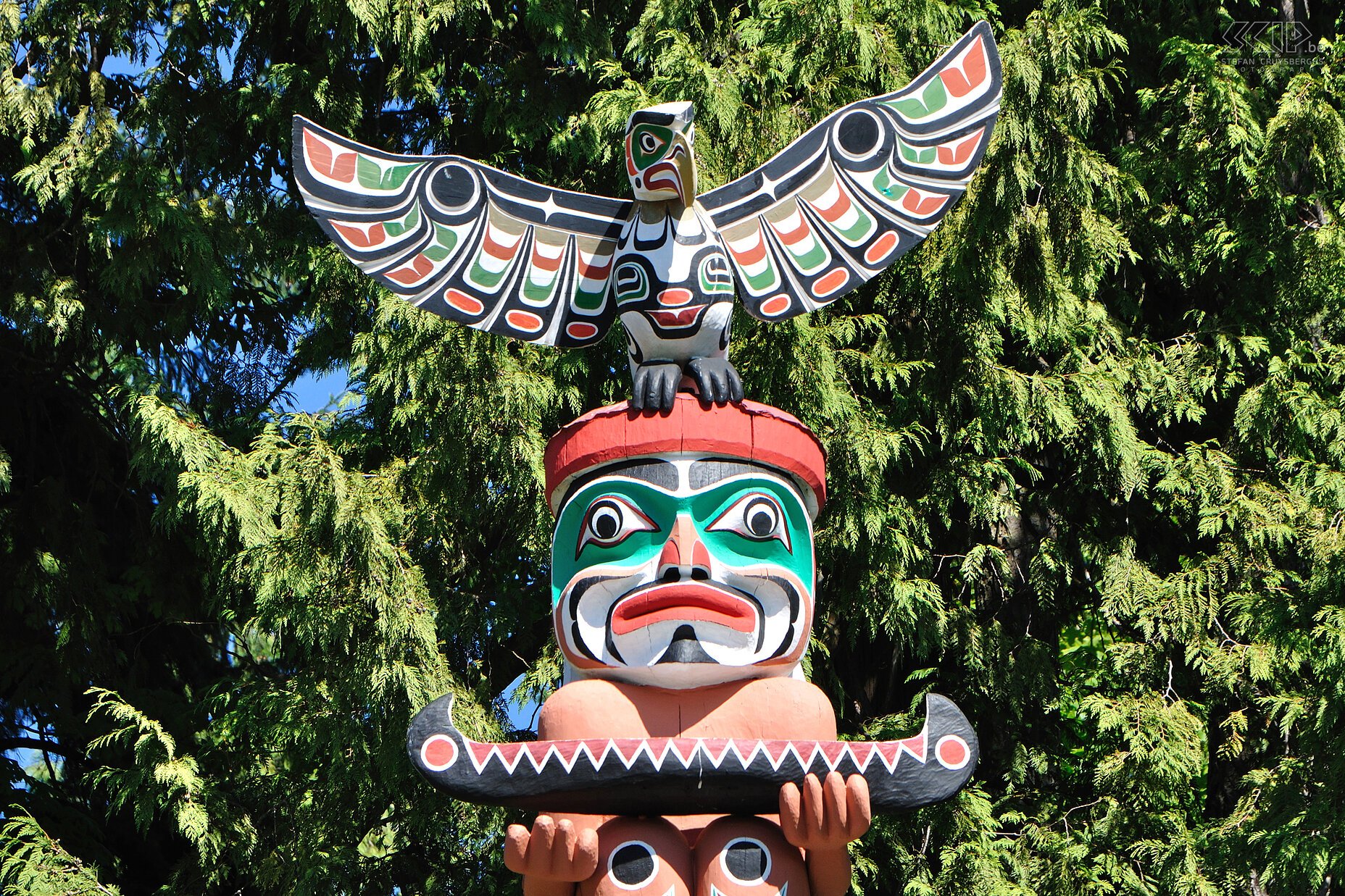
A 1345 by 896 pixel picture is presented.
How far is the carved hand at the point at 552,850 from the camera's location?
153 inches

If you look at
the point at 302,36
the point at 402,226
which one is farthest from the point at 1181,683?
the point at 302,36

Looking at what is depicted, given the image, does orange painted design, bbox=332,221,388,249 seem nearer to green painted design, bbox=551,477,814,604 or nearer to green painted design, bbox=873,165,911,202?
green painted design, bbox=551,477,814,604

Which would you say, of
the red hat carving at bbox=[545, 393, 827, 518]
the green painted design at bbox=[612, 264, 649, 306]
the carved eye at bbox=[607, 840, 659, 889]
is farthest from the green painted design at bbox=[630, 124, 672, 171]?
the carved eye at bbox=[607, 840, 659, 889]

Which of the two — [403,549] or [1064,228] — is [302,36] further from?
[1064,228]

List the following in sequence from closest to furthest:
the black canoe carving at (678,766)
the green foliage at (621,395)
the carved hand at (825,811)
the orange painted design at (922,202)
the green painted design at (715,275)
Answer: the carved hand at (825,811) → the black canoe carving at (678,766) → the green painted design at (715,275) → the orange painted design at (922,202) → the green foliage at (621,395)

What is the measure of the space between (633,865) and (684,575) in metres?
0.85

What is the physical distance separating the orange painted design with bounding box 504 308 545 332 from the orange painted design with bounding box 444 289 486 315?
0.34 feet

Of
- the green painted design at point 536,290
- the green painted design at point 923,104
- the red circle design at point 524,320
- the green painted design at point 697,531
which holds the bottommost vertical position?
the green painted design at point 697,531

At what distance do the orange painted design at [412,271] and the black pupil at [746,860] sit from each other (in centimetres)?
228

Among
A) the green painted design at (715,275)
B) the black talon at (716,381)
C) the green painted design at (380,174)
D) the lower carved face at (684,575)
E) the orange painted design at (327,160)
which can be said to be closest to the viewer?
the lower carved face at (684,575)

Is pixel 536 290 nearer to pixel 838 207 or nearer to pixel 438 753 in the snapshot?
pixel 838 207

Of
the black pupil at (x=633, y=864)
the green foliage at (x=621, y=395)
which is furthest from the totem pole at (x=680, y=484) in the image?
the green foliage at (x=621, y=395)

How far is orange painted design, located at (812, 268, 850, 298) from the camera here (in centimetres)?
545

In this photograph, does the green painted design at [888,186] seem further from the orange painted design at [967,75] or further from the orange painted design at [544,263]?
the orange painted design at [544,263]
